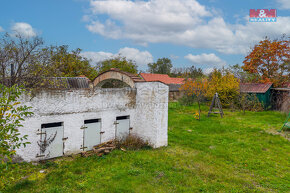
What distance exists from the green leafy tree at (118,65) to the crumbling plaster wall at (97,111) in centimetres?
1966

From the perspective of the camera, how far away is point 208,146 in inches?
396

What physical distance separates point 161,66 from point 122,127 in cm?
5297

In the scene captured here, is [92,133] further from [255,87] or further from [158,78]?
[158,78]

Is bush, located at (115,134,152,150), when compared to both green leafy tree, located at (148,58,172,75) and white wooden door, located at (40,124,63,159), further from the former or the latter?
green leafy tree, located at (148,58,172,75)

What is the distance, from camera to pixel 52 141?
775cm

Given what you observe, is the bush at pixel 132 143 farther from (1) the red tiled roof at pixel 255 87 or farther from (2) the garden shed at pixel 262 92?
(1) the red tiled roof at pixel 255 87

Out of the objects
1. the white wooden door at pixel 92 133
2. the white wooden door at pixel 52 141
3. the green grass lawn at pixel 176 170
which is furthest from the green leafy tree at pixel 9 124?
the white wooden door at pixel 92 133

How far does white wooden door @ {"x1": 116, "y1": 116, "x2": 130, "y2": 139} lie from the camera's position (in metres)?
9.51

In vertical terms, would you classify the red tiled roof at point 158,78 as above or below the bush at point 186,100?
above

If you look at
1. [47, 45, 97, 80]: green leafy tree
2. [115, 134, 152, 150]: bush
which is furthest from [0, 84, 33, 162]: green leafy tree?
[47, 45, 97, 80]: green leafy tree

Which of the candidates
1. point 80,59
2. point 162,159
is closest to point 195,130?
point 162,159

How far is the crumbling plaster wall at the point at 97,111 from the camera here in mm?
7422

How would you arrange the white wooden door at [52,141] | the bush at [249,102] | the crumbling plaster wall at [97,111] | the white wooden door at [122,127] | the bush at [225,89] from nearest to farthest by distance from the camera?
1. the crumbling plaster wall at [97,111]
2. the white wooden door at [52,141]
3. the white wooden door at [122,127]
4. the bush at [249,102]
5. the bush at [225,89]

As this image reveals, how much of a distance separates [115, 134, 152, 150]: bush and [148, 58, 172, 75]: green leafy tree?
51.9m
